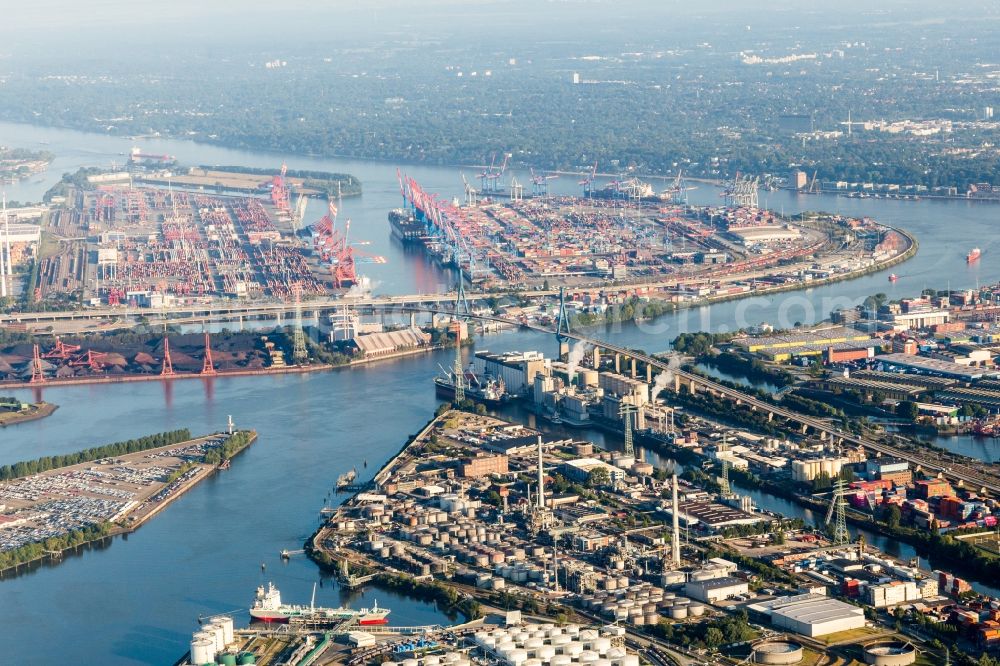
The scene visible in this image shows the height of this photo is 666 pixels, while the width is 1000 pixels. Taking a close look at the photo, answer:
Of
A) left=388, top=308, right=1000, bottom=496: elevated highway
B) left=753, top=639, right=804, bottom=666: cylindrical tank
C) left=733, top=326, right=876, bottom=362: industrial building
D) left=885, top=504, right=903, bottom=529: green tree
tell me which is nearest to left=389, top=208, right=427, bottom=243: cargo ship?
left=388, top=308, right=1000, bottom=496: elevated highway

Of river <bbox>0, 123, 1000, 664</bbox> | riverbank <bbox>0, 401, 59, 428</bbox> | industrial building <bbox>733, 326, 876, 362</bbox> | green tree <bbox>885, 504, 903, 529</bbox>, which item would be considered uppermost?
industrial building <bbox>733, 326, 876, 362</bbox>

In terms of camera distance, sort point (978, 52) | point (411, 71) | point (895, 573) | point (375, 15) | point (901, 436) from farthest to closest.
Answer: point (375, 15) → point (411, 71) → point (978, 52) → point (901, 436) → point (895, 573)

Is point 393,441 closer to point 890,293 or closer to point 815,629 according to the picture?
point 815,629

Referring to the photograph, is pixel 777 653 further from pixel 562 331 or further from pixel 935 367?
pixel 562 331

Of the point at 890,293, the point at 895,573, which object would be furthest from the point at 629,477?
the point at 890,293

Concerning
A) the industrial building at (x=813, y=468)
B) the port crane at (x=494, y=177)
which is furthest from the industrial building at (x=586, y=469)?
the port crane at (x=494, y=177)

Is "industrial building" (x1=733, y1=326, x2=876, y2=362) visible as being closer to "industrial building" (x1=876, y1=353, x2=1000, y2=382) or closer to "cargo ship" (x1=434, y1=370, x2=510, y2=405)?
"industrial building" (x1=876, y1=353, x2=1000, y2=382)
